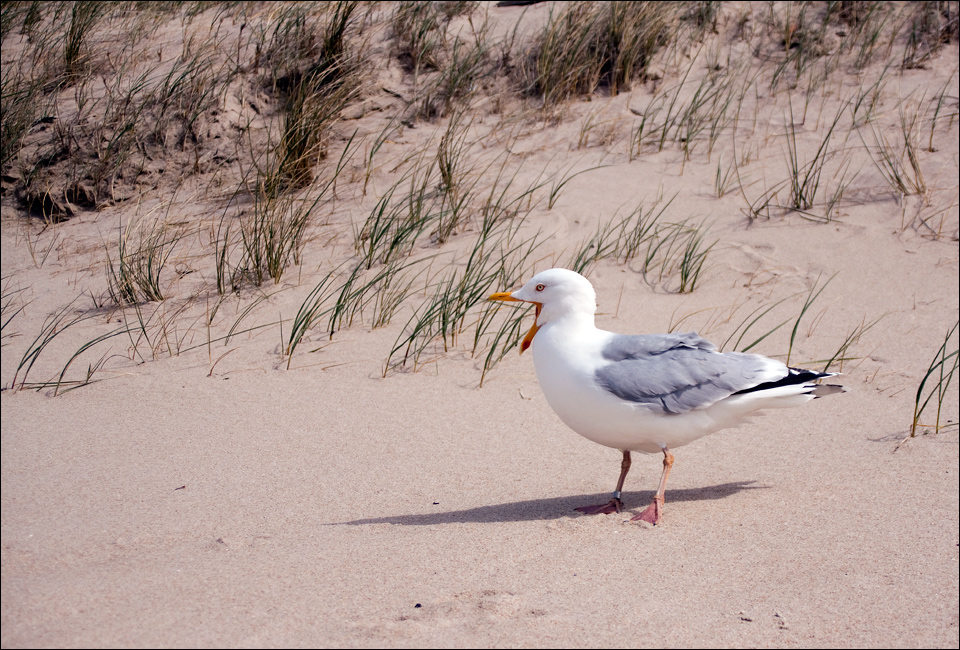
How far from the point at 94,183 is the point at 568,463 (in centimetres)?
539

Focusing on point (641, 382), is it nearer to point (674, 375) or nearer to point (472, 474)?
point (674, 375)

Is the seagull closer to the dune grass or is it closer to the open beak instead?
the open beak

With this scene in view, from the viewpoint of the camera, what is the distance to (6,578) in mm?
2613

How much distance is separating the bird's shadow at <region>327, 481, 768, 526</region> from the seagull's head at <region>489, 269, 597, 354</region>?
0.77 m

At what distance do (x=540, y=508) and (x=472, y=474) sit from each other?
0.45 metres

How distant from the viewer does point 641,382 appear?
308 cm

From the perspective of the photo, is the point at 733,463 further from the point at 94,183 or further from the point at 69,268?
the point at 94,183

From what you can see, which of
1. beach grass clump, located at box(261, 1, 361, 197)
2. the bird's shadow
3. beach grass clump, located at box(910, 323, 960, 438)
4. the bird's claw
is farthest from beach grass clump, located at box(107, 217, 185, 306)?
beach grass clump, located at box(910, 323, 960, 438)

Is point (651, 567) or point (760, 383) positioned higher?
point (760, 383)

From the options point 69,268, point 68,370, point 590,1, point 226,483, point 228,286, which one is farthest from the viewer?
point 590,1

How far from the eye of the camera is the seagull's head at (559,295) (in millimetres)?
3264

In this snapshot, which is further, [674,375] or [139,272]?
[139,272]

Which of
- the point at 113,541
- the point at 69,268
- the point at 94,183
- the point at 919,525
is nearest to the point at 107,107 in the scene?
the point at 94,183

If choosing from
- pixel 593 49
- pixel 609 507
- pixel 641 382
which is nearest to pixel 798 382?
pixel 641 382
